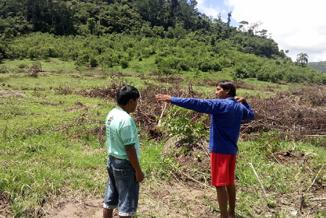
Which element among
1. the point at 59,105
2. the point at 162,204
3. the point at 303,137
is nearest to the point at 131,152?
the point at 162,204

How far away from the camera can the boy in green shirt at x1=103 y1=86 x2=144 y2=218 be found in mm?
4500

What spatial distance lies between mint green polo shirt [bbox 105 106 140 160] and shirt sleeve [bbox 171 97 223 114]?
68 centimetres

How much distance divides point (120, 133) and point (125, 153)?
0.77ft

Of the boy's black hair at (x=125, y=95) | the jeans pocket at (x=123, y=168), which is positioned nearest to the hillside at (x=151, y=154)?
the jeans pocket at (x=123, y=168)

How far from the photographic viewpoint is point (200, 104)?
16.6 feet

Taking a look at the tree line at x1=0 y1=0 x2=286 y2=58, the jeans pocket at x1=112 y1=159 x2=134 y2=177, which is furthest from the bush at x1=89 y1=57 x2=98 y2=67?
the jeans pocket at x1=112 y1=159 x2=134 y2=177

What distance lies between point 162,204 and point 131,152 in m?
2.27

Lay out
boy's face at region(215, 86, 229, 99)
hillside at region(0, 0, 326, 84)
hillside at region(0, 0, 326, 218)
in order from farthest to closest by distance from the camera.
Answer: hillside at region(0, 0, 326, 84)
hillside at region(0, 0, 326, 218)
boy's face at region(215, 86, 229, 99)

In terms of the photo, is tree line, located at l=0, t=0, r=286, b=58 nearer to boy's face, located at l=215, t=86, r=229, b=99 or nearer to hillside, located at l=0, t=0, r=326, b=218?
hillside, located at l=0, t=0, r=326, b=218

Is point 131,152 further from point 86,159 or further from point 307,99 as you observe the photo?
point 307,99

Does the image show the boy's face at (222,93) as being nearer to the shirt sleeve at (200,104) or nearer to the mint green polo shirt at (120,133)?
the shirt sleeve at (200,104)

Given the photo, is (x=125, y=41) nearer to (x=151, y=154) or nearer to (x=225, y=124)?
(x=151, y=154)

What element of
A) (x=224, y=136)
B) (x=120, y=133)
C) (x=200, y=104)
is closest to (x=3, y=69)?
(x=224, y=136)

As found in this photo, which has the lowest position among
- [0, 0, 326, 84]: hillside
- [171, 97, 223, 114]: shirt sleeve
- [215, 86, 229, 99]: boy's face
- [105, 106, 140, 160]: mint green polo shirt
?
[105, 106, 140, 160]: mint green polo shirt
